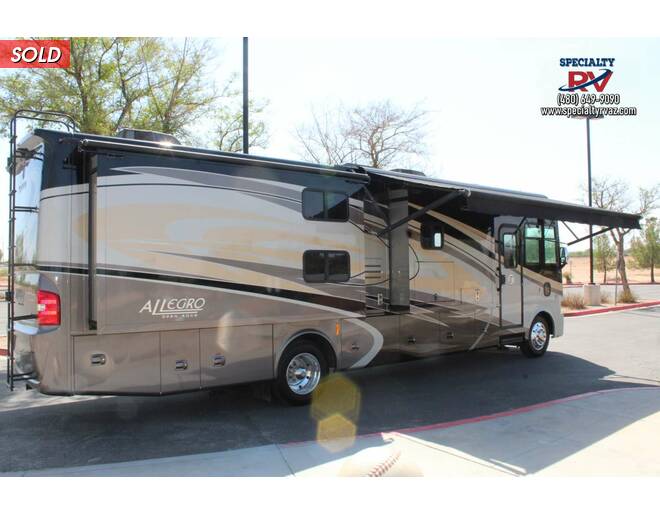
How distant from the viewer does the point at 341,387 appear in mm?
8281

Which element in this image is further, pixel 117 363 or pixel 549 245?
pixel 549 245

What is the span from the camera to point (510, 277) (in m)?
10.5

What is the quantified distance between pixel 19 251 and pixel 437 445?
5.07m

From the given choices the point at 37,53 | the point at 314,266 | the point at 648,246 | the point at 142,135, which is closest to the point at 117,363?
the point at 142,135

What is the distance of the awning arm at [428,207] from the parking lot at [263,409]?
244 cm

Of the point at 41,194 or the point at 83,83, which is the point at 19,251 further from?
the point at 83,83

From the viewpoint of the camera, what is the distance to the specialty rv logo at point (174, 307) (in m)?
5.95

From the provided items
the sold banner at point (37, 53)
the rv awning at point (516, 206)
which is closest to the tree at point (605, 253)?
the rv awning at point (516, 206)

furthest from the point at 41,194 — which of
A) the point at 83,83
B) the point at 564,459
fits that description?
the point at 83,83

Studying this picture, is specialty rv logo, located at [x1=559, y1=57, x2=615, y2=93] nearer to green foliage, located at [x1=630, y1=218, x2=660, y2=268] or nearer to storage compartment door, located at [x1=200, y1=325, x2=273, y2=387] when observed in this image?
storage compartment door, located at [x1=200, y1=325, x2=273, y2=387]

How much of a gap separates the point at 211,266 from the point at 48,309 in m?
1.75

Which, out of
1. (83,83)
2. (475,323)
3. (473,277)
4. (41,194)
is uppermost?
(83,83)

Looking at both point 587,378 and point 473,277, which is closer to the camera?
point 587,378

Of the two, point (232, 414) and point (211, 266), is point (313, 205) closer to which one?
point (211, 266)
